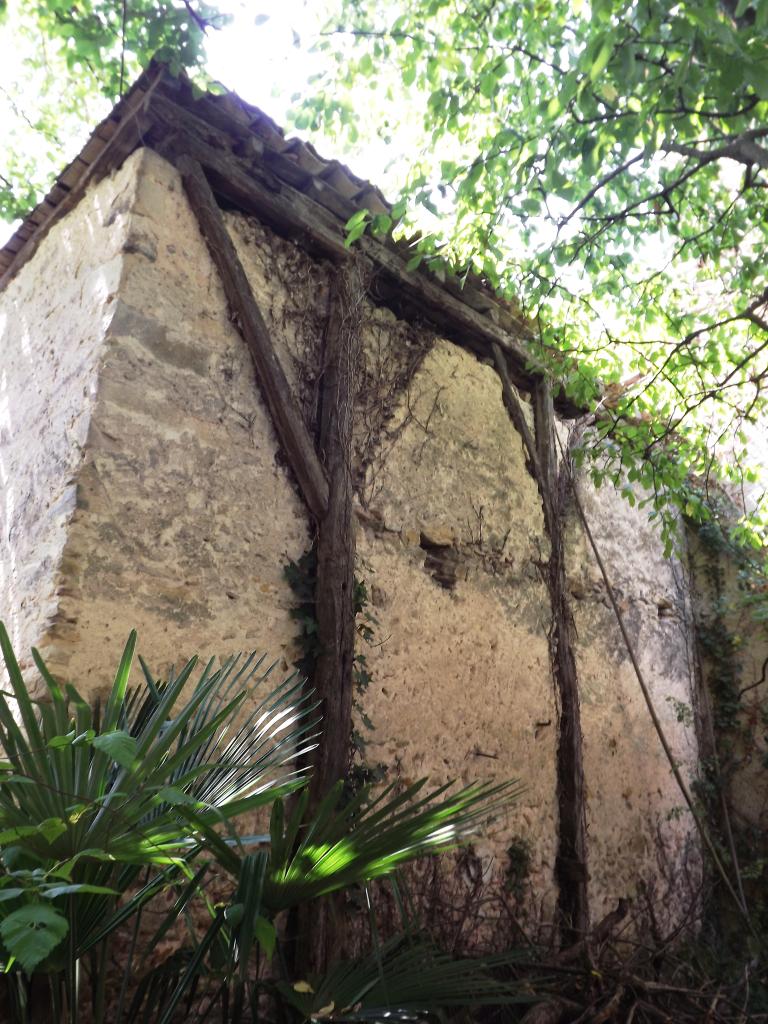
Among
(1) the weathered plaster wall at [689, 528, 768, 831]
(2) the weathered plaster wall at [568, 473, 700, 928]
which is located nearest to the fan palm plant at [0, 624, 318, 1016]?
(2) the weathered plaster wall at [568, 473, 700, 928]

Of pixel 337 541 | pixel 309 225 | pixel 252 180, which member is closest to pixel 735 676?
pixel 337 541

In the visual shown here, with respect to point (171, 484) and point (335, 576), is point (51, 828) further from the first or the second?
point (335, 576)

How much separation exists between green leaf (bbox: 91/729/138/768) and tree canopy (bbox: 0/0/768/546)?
7.86 feet

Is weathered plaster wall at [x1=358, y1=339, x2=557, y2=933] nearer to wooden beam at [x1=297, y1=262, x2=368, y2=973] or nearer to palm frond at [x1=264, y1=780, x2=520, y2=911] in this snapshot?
wooden beam at [x1=297, y1=262, x2=368, y2=973]

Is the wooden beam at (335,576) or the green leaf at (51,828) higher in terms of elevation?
the wooden beam at (335,576)

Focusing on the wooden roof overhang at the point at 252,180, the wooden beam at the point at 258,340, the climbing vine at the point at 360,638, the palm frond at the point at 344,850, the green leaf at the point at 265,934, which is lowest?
the green leaf at the point at 265,934

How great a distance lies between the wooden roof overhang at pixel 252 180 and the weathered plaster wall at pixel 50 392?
0.43ft

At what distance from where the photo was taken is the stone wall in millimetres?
3164

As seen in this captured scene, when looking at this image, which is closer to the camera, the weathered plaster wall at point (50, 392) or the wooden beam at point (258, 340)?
the weathered plaster wall at point (50, 392)

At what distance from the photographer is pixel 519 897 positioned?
4320 mm

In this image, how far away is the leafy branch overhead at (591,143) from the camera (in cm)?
276

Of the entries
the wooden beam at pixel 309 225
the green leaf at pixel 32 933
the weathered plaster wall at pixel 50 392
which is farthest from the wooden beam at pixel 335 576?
the green leaf at pixel 32 933

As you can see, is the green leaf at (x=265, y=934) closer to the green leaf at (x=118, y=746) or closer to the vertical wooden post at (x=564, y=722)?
the green leaf at (x=118, y=746)

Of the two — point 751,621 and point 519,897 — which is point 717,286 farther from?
point 519,897
